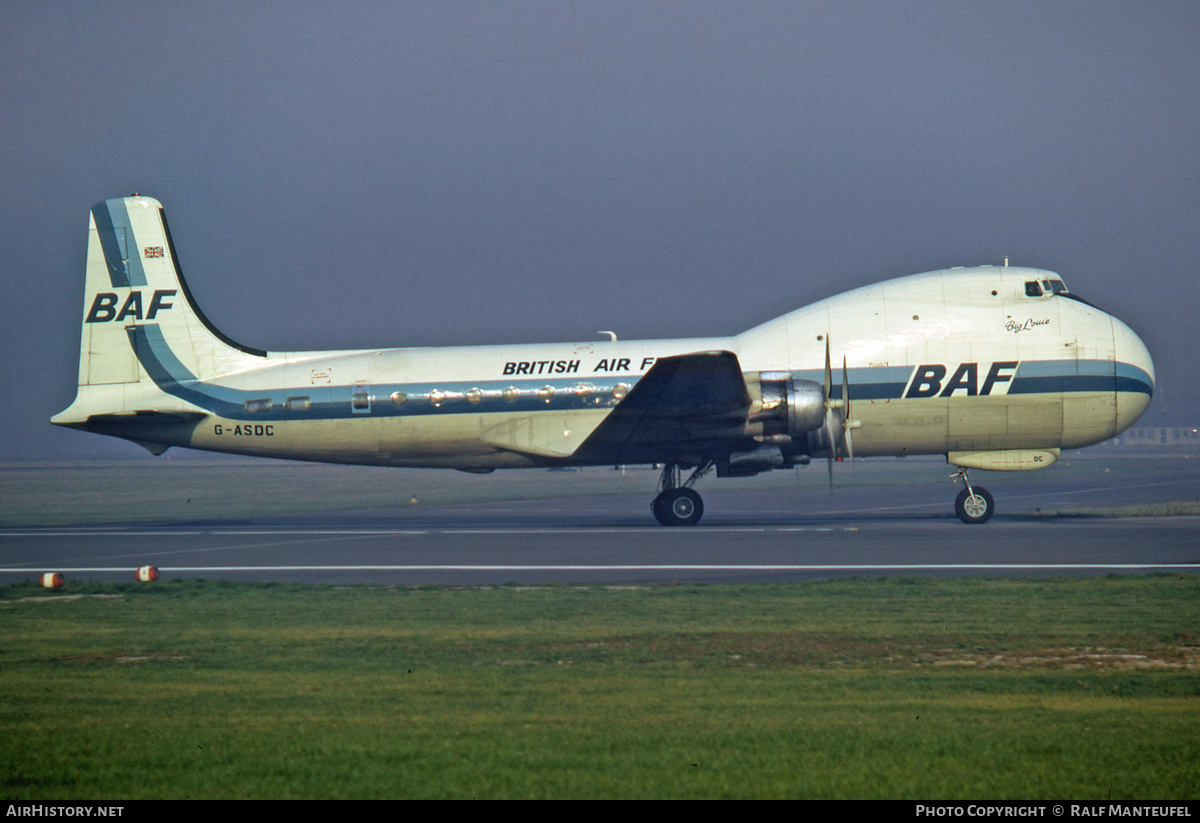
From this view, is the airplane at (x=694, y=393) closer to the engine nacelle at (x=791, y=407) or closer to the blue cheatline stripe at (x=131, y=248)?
the engine nacelle at (x=791, y=407)

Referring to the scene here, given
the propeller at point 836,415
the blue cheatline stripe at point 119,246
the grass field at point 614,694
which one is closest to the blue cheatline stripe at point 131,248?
the blue cheatline stripe at point 119,246

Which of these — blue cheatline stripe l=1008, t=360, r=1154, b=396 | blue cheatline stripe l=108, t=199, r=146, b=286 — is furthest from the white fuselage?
blue cheatline stripe l=108, t=199, r=146, b=286

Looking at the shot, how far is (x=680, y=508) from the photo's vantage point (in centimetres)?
2873

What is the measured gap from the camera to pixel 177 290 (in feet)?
103

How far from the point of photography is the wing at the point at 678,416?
26078 mm

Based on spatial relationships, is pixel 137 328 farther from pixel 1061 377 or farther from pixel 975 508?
pixel 1061 377

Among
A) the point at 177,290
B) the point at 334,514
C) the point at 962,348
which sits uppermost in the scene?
the point at 177,290

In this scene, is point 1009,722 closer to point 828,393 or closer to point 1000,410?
point 828,393

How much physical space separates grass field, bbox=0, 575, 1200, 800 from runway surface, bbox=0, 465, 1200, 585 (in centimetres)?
270

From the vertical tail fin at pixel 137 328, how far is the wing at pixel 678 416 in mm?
10911

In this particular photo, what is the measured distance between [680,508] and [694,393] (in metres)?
3.58

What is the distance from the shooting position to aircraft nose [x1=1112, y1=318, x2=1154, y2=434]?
2831 cm

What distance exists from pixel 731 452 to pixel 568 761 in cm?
2141
